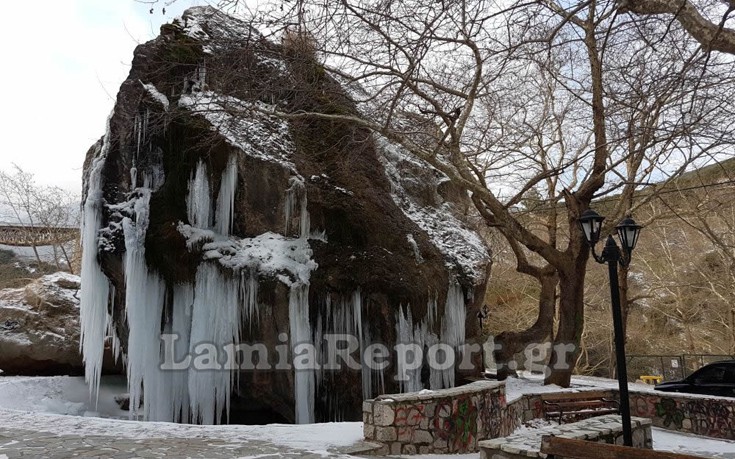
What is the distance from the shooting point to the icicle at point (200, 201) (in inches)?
483

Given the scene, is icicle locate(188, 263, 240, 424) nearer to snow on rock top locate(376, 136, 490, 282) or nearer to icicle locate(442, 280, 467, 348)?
icicle locate(442, 280, 467, 348)

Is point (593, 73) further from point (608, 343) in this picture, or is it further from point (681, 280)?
point (608, 343)

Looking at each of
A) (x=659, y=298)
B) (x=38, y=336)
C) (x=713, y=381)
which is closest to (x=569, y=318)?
(x=713, y=381)

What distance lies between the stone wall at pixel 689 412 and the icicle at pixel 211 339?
814cm

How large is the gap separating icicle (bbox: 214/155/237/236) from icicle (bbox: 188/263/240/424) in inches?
49.5

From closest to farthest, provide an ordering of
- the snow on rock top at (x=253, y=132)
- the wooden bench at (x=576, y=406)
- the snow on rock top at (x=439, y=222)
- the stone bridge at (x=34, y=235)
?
1. the wooden bench at (x=576, y=406)
2. the snow on rock top at (x=253, y=132)
3. the snow on rock top at (x=439, y=222)
4. the stone bridge at (x=34, y=235)

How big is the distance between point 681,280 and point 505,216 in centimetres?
1582

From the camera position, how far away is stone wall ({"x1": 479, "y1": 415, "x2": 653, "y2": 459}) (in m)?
5.03

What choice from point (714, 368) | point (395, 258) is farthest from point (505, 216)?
point (714, 368)

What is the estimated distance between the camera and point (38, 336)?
620 inches

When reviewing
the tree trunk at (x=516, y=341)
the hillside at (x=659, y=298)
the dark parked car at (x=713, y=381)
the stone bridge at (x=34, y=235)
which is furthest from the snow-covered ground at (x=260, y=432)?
the stone bridge at (x=34, y=235)

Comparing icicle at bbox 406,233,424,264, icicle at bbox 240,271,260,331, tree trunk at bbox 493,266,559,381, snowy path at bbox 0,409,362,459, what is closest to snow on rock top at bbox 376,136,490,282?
icicle at bbox 406,233,424,264

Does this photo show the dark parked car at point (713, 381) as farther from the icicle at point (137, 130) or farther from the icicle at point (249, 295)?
the icicle at point (137, 130)

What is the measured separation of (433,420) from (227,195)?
7067 mm
